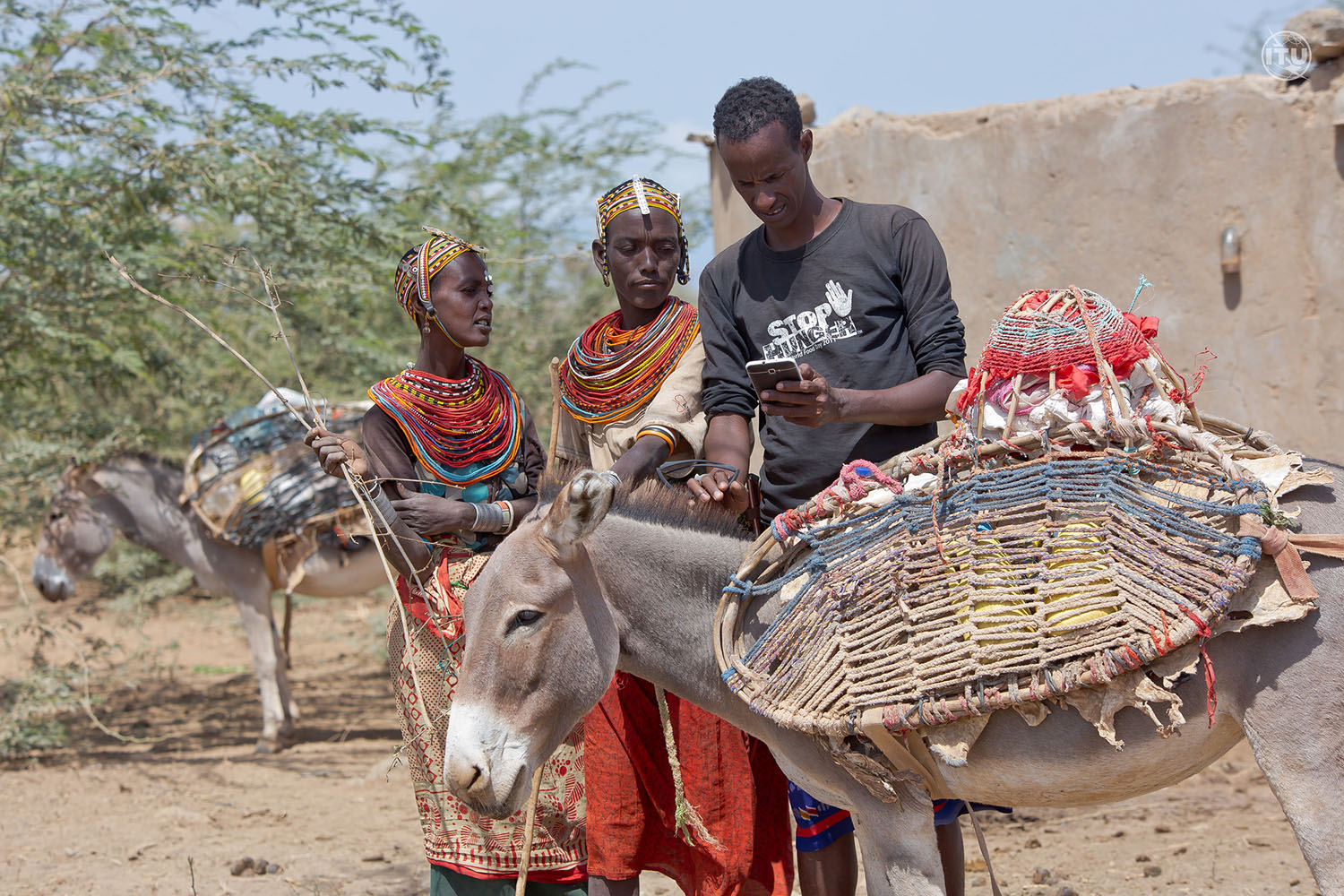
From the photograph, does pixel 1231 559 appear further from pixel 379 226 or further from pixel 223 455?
pixel 223 455

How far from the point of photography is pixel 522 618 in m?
2.86

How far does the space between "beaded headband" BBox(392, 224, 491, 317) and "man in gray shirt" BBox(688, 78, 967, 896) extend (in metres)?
0.83

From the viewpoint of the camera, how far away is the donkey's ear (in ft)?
8.91

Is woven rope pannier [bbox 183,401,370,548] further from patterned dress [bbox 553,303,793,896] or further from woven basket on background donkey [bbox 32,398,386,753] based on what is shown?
patterned dress [bbox 553,303,793,896]

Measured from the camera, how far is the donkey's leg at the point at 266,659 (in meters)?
8.37

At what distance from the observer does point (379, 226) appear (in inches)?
313

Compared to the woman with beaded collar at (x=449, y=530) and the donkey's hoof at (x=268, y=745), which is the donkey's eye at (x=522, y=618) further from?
the donkey's hoof at (x=268, y=745)

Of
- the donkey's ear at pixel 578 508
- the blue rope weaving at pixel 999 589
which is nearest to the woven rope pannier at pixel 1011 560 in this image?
the blue rope weaving at pixel 999 589

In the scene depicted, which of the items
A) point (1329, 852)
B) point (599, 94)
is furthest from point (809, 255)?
point (599, 94)

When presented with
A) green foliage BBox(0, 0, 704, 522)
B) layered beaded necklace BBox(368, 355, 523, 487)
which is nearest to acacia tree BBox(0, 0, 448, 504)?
green foliage BBox(0, 0, 704, 522)

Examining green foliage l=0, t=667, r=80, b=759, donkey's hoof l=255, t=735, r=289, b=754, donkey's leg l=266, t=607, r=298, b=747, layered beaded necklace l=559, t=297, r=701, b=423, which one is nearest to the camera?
layered beaded necklace l=559, t=297, r=701, b=423

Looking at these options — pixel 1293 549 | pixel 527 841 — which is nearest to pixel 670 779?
pixel 527 841

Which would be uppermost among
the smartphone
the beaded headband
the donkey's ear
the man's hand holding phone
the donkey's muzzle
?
the beaded headband

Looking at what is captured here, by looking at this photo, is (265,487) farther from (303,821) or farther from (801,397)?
(801,397)
